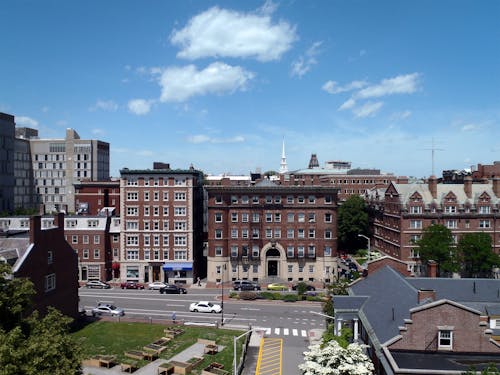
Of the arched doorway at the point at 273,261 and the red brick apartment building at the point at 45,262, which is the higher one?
the red brick apartment building at the point at 45,262

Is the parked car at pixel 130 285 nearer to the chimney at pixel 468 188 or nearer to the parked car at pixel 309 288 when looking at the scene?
the parked car at pixel 309 288

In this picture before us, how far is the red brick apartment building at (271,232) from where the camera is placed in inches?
3029

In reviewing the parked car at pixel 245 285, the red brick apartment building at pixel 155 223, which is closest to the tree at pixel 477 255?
the parked car at pixel 245 285

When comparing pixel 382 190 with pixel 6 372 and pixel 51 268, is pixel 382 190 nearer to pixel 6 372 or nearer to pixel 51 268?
pixel 51 268

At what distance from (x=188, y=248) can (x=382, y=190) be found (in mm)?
46875

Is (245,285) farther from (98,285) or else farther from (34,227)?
(34,227)

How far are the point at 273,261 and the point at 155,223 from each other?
21.0m

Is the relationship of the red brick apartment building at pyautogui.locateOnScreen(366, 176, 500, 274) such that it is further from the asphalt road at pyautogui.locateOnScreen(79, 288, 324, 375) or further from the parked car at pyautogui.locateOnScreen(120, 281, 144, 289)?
the parked car at pyautogui.locateOnScreen(120, 281, 144, 289)

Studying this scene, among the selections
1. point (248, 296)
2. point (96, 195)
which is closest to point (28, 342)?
point (248, 296)

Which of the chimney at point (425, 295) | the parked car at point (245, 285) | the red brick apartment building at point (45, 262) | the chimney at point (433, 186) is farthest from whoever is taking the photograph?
the chimney at point (433, 186)

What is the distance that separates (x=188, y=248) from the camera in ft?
252

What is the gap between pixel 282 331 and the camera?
52312 mm

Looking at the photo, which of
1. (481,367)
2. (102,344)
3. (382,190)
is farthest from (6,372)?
(382,190)

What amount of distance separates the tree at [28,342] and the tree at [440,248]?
58.2 metres
